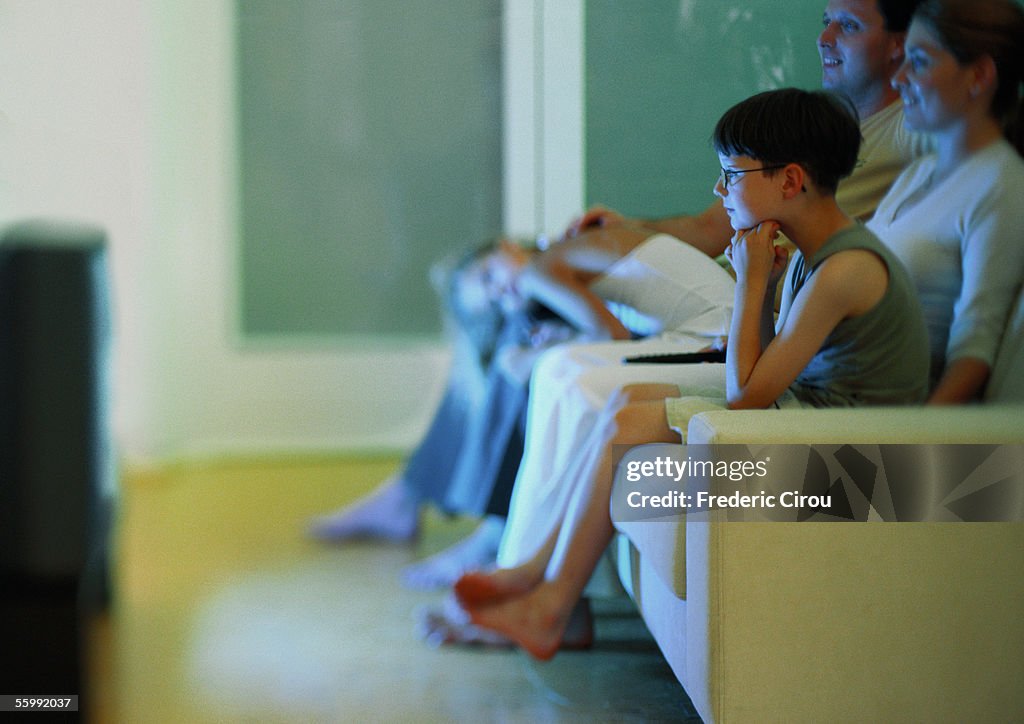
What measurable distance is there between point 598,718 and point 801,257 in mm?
610

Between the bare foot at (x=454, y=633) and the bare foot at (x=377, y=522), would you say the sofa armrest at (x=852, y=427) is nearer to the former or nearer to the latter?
Answer: the bare foot at (x=454, y=633)

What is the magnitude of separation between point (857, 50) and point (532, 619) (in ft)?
2.46

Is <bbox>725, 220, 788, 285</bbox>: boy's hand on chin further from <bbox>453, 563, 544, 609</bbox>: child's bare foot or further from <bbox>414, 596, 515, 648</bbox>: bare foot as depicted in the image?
<bbox>414, 596, 515, 648</bbox>: bare foot

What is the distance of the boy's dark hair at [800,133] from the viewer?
115 cm

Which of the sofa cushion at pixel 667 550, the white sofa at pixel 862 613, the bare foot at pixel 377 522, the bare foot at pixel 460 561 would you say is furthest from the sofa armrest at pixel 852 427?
the bare foot at pixel 377 522

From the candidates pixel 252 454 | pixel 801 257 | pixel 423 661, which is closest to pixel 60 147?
pixel 252 454

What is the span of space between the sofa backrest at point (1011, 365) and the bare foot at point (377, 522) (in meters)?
1.49

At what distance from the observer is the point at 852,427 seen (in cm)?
103

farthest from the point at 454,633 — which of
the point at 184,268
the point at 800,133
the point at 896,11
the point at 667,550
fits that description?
the point at 184,268

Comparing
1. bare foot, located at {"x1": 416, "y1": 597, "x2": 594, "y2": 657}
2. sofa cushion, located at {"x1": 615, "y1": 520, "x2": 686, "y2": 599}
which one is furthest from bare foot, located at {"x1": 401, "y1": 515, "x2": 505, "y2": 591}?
sofa cushion, located at {"x1": 615, "y1": 520, "x2": 686, "y2": 599}

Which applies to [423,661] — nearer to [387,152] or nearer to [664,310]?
[664,310]

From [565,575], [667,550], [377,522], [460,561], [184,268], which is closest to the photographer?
[667,550]

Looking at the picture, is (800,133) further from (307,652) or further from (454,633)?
(307,652)

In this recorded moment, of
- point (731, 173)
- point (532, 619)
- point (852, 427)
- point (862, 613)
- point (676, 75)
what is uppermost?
point (676, 75)
